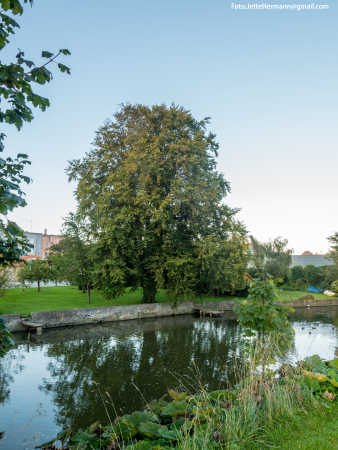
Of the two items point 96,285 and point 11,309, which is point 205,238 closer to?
point 96,285

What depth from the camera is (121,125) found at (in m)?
23.0

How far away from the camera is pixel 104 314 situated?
62.7 feet

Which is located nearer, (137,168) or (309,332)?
(309,332)

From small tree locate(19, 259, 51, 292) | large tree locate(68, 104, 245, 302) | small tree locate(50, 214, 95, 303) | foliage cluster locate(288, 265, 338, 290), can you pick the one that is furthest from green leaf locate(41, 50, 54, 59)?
foliage cluster locate(288, 265, 338, 290)

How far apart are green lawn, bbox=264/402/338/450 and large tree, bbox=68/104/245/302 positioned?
1524 centimetres

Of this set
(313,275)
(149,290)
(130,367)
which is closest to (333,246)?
(313,275)

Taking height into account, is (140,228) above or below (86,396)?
above

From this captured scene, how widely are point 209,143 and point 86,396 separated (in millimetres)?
18707

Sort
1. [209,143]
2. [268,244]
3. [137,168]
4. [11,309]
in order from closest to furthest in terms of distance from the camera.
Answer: [11,309] < [137,168] < [209,143] < [268,244]

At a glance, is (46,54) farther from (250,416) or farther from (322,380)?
(322,380)

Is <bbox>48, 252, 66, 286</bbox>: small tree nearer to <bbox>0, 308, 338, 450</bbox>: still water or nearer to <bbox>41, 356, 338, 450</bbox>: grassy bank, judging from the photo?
<bbox>0, 308, 338, 450</bbox>: still water

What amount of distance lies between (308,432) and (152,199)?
54.4 ft

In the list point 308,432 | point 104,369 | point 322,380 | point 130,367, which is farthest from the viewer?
point 130,367

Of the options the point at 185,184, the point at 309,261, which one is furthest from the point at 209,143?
the point at 309,261
